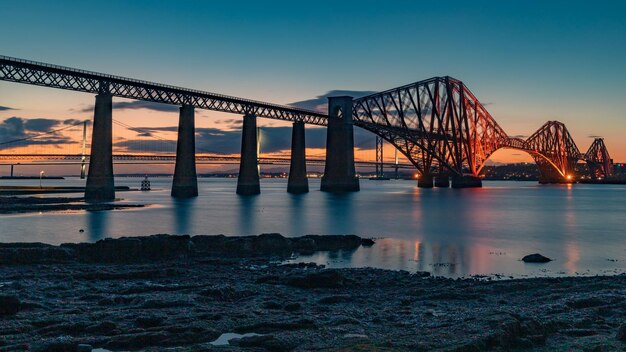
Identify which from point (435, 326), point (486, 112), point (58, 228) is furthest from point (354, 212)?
point (486, 112)

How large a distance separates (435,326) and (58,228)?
30.8 meters

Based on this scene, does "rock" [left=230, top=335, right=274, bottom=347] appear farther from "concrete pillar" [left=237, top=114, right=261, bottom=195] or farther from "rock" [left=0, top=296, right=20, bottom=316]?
"concrete pillar" [left=237, top=114, right=261, bottom=195]

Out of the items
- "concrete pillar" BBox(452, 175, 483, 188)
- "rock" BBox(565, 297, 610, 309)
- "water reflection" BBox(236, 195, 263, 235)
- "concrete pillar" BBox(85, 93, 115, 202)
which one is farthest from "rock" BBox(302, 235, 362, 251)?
"concrete pillar" BBox(452, 175, 483, 188)

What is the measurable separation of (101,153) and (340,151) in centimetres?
4606

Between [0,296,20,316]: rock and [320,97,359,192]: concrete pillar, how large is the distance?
81860 millimetres

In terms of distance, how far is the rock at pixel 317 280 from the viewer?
15859 mm

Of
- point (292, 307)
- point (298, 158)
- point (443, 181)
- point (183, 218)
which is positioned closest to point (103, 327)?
point (292, 307)

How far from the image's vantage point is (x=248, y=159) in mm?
75062

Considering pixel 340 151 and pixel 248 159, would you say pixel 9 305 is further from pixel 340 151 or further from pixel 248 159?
pixel 340 151

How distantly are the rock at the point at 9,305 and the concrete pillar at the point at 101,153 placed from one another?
1798 inches

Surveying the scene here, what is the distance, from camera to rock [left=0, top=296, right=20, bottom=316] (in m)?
11.8

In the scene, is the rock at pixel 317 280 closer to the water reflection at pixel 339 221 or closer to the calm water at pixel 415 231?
the calm water at pixel 415 231

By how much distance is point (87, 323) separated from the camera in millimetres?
10953

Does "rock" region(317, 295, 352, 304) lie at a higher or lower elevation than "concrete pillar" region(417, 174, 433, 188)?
lower
